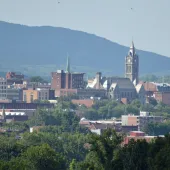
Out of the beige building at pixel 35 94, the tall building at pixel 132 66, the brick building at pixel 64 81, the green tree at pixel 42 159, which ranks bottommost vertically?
the green tree at pixel 42 159

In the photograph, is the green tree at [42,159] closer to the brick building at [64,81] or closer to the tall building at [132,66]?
the brick building at [64,81]

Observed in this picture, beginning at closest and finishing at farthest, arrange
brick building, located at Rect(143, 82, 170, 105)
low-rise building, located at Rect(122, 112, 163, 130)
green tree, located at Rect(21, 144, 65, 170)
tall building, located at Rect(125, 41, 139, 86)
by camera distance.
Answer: green tree, located at Rect(21, 144, 65, 170)
low-rise building, located at Rect(122, 112, 163, 130)
brick building, located at Rect(143, 82, 170, 105)
tall building, located at Rect(125, 41, 139, 86)

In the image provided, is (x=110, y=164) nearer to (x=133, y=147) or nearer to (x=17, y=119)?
(x=133, y=147)

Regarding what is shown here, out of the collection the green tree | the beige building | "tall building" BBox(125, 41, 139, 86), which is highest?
"tall building" BBox(125, 41, 139, 86)

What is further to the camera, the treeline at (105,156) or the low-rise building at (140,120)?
the low-rise building at (140,120)

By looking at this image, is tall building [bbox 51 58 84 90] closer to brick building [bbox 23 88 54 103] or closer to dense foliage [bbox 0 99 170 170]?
brick building [bbox 23 88 54 103]

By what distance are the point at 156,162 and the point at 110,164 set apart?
2.92 meters

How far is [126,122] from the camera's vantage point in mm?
130750

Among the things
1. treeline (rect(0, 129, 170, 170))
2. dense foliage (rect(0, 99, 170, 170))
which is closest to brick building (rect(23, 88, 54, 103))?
dense foliage (rect(0, 99, 170, 170))

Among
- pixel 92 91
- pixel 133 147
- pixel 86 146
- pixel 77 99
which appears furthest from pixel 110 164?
pixel 92 91

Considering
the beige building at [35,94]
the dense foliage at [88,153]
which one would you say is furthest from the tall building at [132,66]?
the dense foliage at [88,153]

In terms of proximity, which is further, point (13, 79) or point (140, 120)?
point (13, 79)

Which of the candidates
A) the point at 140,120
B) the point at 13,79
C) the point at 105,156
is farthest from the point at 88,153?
the point at 13,79

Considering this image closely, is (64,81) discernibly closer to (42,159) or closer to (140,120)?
(140,120)
